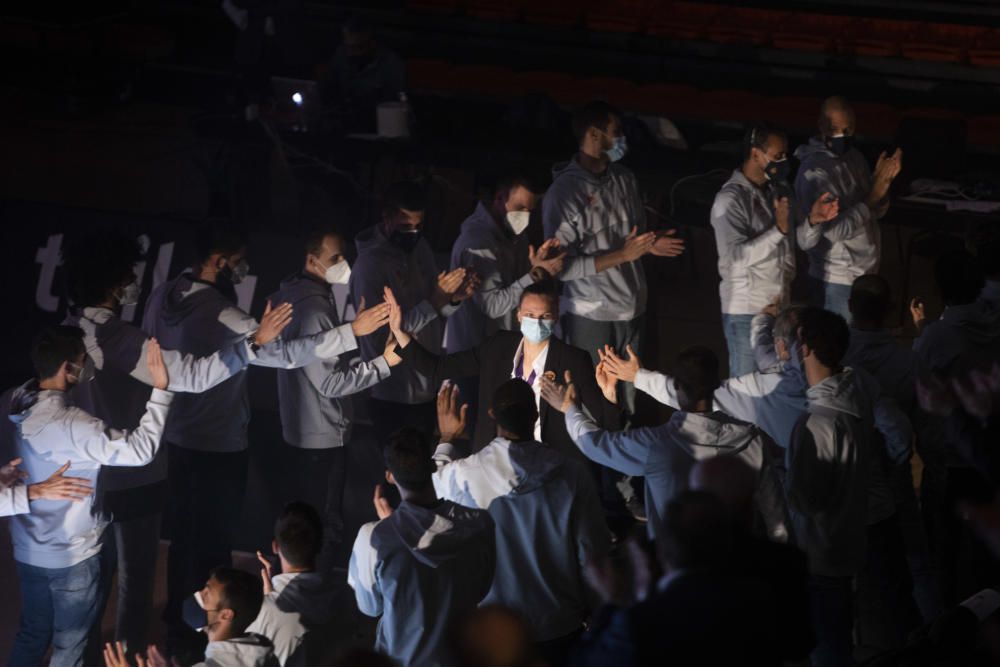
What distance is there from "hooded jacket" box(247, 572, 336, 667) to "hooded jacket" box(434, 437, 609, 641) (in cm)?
58

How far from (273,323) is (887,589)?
2697mm

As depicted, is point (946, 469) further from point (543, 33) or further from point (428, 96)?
point (543, 33)

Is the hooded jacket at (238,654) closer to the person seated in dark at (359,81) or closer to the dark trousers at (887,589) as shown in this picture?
the dark trousers at (887,589)

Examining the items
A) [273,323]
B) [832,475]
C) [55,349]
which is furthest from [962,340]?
[55,349]

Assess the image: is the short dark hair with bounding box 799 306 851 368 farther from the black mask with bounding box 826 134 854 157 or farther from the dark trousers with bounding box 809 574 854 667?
the black mask with bounding box 826 134 854 157

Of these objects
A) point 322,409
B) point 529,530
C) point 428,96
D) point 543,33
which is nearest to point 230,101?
point 428,96

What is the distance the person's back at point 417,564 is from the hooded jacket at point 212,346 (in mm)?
1481

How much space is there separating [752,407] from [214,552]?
8.04 feet

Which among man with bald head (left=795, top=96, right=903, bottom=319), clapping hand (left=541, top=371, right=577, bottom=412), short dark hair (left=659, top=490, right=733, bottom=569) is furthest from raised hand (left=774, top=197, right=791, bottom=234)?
short dark hair (left=659, top=490, right=733, bottom=569)

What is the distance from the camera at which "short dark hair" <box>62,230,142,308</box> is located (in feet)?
14.8

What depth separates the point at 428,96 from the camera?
858 cm

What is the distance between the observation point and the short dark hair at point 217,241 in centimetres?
496

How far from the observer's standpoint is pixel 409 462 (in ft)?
11.7

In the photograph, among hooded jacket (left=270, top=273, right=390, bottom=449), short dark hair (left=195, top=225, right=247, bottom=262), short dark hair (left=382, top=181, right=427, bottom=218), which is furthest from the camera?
short dark hair (left=382, top=181, right=427, bottom=218)
